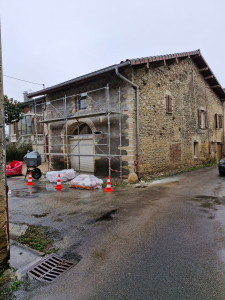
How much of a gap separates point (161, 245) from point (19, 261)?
7.49ft

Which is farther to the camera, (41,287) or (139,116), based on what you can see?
(139,116)

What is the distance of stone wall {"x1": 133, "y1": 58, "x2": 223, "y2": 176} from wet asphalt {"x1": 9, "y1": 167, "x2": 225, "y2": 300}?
381cm

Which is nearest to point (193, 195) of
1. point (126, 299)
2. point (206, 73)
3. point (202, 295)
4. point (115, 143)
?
point (115, 143)

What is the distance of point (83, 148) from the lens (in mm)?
11602

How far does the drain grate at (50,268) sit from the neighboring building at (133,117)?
6.00m

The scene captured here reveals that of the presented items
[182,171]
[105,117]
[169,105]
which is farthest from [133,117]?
[182,171]

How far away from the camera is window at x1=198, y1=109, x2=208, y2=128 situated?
15070 mm

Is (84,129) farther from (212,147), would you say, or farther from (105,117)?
(212,147)

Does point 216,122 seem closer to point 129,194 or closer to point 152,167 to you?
point 152,167

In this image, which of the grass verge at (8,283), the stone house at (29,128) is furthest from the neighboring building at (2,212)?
the stone house at (29,128)

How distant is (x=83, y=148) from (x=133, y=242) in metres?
8.43

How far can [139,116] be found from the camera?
9.48m

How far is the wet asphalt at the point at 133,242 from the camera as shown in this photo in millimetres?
2425

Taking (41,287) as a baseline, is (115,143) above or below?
above
